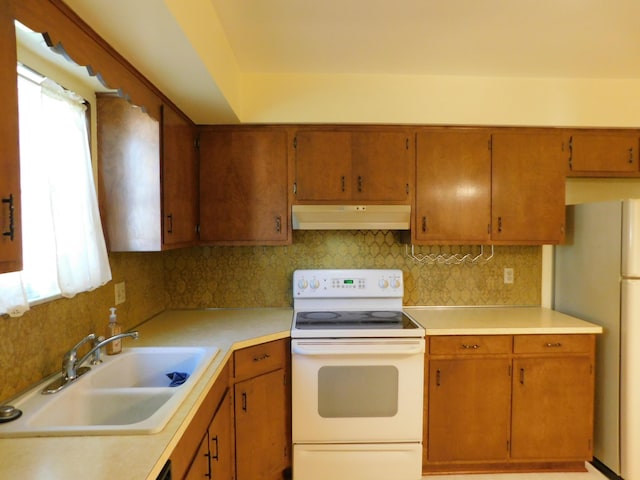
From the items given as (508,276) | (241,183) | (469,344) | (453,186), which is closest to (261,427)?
(469,344)

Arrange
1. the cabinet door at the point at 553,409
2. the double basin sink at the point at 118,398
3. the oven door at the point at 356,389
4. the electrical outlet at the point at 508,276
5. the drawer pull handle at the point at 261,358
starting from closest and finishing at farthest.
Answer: the double basin sink at the point at 118,398
the drawer pull handle at the point at 261,358
the oven door at the point at 356,389
the cabinet door at the point at 553,409
the electrical outlet at the point at 508,276

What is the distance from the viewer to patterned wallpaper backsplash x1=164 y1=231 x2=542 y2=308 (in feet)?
8.23

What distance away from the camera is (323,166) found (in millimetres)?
2234

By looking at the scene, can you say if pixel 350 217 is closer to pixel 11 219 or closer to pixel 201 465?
pixel 201 465

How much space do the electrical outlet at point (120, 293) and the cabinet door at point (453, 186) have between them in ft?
5.92

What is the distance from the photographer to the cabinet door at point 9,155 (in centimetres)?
76

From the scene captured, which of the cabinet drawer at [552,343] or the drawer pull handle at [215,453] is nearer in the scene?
the drawer pull handle at [215,453]

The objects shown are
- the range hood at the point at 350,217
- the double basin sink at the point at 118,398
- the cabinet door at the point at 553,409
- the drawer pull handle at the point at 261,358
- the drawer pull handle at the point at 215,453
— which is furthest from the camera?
the range hood at the point at 350,217

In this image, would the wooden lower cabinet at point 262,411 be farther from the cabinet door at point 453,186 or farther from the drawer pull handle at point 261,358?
the cabinet door at point 453,186

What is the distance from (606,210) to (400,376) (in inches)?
62.5

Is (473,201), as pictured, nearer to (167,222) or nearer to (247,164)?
(247,164)

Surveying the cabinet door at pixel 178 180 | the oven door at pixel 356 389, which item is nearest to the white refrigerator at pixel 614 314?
the oven door at pixel 356 389

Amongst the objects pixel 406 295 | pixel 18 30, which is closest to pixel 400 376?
pixel 406 295

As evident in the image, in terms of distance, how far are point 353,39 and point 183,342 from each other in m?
1.80
